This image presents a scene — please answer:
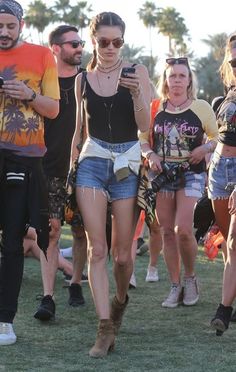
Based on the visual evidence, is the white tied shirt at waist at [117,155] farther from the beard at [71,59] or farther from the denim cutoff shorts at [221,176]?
the beard at [71,59]

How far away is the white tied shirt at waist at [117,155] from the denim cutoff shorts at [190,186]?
4.95ft

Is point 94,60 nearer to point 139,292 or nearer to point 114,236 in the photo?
point 114,236

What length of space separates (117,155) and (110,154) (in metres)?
0.05

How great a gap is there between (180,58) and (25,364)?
3.32 meters

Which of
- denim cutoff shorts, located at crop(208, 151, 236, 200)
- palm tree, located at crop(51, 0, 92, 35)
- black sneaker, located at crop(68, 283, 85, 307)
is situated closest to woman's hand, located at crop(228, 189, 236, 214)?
denim cutoff shorts, located at crop(208, 151, 236, 200)

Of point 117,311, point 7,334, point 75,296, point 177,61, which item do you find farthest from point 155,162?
point 7,334

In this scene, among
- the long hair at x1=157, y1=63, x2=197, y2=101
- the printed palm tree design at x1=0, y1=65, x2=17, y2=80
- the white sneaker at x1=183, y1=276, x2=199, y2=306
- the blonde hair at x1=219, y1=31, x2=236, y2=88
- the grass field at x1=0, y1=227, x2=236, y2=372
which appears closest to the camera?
the grass field at x1=0, y1=227, x2=236, y2=372

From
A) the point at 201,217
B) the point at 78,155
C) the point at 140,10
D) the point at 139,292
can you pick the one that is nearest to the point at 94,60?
the point at 78,155

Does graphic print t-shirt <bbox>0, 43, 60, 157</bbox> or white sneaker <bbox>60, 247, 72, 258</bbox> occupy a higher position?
graphic print t-shirt <bbox>0, 43, 60, 157</bbox>

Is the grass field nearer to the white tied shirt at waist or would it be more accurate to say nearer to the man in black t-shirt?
the man in black t-shirt

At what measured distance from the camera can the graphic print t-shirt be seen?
5309 millimetres

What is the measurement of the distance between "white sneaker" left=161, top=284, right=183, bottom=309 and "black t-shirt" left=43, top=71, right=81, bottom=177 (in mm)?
1382

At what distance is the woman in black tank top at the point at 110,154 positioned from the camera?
5.12 m

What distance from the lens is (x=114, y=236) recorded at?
17.3ft
